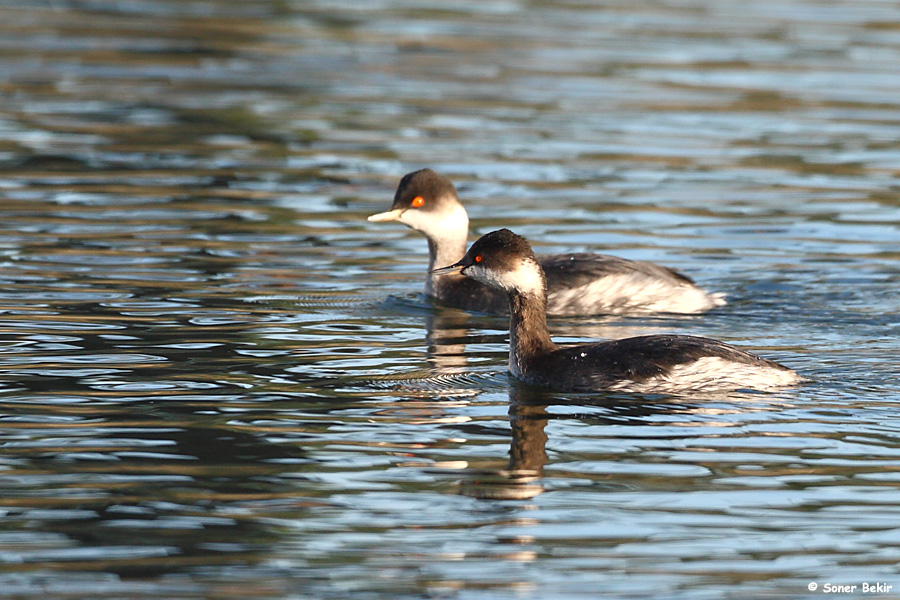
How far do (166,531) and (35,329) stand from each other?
441 cm

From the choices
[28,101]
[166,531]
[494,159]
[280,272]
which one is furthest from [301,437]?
[28,101]

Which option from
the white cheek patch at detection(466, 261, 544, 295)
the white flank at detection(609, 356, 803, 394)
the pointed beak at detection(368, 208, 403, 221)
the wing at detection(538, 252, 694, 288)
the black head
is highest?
the black head

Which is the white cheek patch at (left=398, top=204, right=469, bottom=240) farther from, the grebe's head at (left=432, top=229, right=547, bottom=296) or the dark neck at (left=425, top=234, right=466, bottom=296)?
the grebe's head at (left=432, top=229, right=547, bottom=296)

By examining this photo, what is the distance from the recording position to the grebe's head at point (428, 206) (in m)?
13.5

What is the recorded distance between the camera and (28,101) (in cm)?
2145

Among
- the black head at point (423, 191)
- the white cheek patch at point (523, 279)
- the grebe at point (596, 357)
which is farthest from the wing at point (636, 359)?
the black head at point (423, 191)

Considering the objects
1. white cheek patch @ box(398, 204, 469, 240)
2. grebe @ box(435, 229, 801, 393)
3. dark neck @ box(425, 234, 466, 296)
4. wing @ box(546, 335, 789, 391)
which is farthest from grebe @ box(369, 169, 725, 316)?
wing @ box(546, 335, 789, 391)

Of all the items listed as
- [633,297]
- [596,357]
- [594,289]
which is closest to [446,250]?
[594,289]

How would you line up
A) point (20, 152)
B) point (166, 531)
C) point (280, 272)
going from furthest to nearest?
point (20, 152) → point (280, 272) → point (166, 531)

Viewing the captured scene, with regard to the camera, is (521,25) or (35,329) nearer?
(35,329)

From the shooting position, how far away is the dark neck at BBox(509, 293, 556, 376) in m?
10.2

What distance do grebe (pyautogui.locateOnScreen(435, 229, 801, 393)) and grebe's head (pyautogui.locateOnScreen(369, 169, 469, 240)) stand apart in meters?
2.77

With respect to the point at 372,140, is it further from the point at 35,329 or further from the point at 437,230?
the point at 35,329

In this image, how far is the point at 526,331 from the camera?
34.0ft
